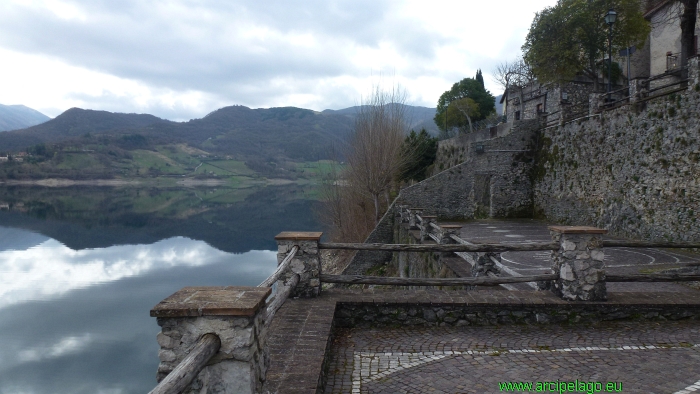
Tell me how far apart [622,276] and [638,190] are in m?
9.74

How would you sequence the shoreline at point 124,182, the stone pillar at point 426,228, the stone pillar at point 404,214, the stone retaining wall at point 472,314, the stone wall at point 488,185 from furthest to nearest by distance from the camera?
1. the shoreline at point 124,182
2. the stone wall at point 488,185
3. the stone pillar at point 404,214
4. the stone pillar at point 426,228
5. the stone retaining wall at point 472,314

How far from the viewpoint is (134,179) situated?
104062 mm

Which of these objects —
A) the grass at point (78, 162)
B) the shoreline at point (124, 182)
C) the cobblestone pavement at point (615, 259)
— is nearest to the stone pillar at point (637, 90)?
the cobblestone pavement at point (615, 259)

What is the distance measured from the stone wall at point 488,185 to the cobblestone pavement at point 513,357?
17658 mm

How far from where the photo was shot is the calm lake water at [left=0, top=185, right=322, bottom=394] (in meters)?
13.8

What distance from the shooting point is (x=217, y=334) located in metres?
2.63

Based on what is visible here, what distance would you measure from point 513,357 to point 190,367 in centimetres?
354

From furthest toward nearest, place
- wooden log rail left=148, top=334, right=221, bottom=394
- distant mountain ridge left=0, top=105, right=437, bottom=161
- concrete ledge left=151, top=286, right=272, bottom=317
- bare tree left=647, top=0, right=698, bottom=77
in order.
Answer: distant mountain ridge left=0, top=105, right=437, bottom=161 → bare tree left=647, top=0, right=698, bottom=77 → concrete ledge left=151, top=286, right=272, bottom=317 → wooden log rail left=148, top=334, right=221, bottom=394

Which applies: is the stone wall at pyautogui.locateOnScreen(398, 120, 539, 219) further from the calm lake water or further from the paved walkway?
the paved walkway

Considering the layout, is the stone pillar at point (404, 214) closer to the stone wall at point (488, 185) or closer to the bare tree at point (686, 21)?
the stone wall at point (488, 185)

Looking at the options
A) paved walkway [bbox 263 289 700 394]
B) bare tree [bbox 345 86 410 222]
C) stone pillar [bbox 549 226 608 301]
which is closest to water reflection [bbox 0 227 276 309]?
bare tree [bbox 345 86 410 222]

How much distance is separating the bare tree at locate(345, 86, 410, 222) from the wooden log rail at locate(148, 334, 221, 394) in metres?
21.6

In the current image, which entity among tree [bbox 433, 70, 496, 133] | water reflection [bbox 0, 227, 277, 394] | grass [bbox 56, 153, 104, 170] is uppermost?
tree [bbox 433, 70, 496, 133]

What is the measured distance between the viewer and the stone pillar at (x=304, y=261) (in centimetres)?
567
